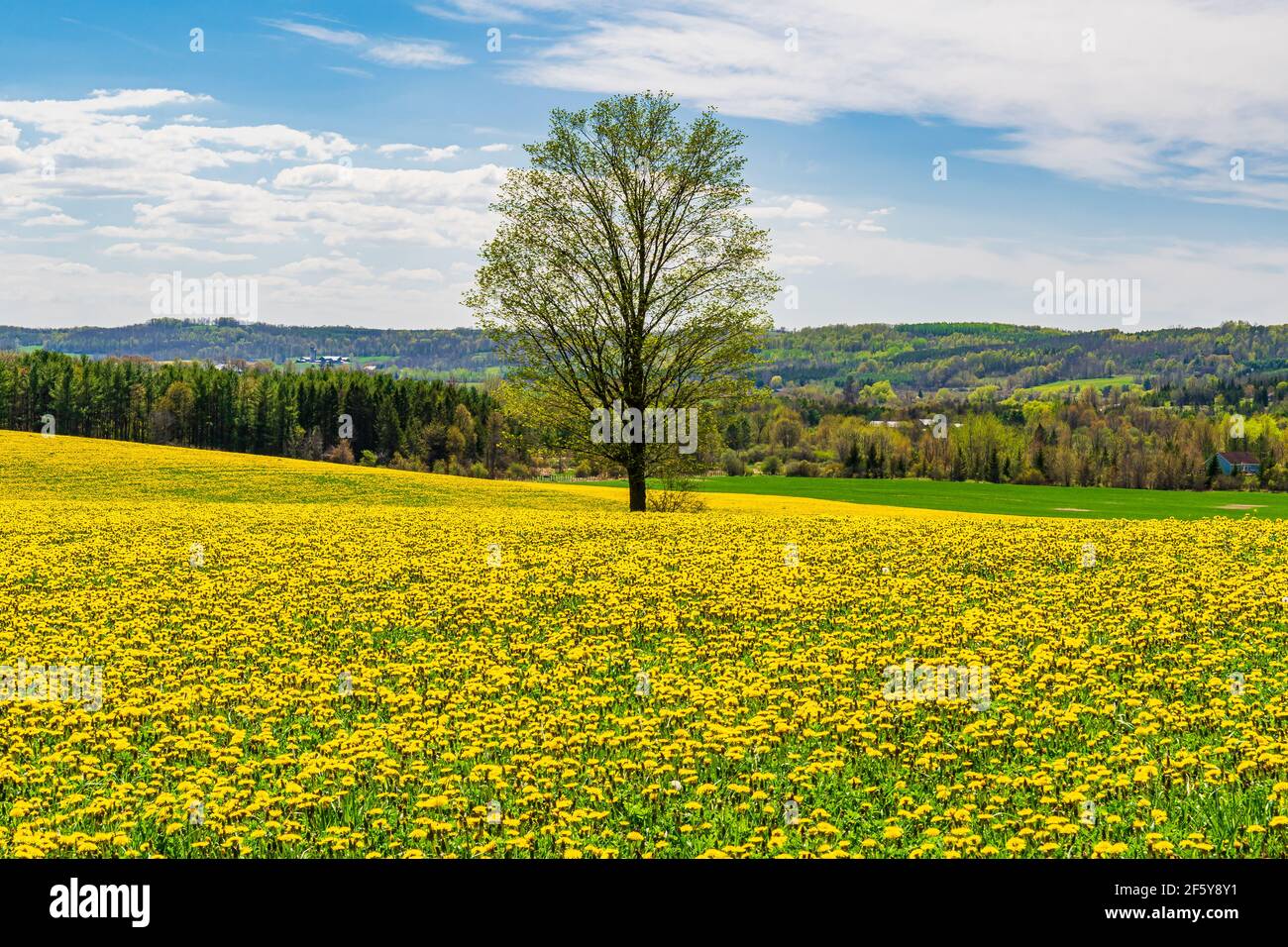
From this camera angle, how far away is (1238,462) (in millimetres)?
183500

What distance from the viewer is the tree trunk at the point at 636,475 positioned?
145 feet

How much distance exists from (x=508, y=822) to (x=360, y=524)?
89.4ft

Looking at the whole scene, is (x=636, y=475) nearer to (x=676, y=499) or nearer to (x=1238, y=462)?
(x=676, y=499)

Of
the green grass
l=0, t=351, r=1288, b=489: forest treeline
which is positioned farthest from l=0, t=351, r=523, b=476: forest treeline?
the green grass

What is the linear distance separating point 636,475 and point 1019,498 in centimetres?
6461

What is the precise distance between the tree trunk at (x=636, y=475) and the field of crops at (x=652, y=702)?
647 inches

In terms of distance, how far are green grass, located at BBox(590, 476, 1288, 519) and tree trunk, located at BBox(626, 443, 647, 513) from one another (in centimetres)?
3049

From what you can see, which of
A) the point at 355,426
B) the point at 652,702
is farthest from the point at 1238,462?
the point at 652,702

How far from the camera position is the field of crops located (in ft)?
30.8

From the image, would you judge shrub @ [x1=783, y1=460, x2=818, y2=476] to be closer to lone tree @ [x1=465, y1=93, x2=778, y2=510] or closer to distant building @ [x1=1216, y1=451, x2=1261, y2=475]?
distant building @ [x1=1216, y1=451, x2=1261, y2=475]

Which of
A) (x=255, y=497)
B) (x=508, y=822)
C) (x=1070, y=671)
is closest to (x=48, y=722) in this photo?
(x=508, y=822)

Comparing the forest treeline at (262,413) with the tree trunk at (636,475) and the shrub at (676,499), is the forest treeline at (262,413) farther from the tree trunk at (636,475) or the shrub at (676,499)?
the tree trunk at (636,475)

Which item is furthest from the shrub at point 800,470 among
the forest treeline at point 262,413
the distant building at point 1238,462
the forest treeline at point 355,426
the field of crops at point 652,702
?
the field of crops at point 652,702

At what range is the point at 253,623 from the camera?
61.2 feet
